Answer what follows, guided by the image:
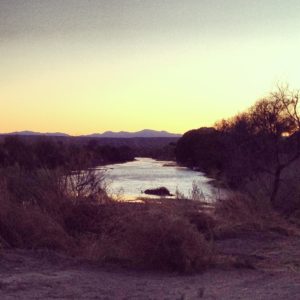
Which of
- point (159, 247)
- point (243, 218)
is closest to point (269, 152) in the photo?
point (243, 218)

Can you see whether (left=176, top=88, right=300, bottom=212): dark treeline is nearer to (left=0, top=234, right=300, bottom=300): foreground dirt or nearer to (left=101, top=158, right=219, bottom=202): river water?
(left=101, top=158, right=219, bottom=202): river water

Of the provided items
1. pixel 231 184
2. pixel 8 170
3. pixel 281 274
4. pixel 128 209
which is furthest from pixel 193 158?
pixel 281 274

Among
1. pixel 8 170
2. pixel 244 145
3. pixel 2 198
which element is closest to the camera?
pixel 2 198

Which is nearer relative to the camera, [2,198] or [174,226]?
[174,226]

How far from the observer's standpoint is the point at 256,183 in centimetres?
2628

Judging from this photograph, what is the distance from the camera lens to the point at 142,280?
390 inches

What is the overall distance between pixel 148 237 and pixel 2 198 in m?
4.23

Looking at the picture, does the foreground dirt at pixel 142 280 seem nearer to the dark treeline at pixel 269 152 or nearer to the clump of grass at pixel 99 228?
the clump of grass at pixel 99 228

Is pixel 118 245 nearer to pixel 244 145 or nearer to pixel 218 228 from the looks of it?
pixel 218 228

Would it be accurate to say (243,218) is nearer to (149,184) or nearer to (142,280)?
Answer: (142,280)

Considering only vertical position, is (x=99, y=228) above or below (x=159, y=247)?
below

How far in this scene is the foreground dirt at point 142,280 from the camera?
858 centimetres

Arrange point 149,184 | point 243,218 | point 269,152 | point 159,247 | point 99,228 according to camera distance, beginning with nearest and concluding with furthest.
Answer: point 159,247, point 99,228, point 243,218, point 269,152, point 149,184

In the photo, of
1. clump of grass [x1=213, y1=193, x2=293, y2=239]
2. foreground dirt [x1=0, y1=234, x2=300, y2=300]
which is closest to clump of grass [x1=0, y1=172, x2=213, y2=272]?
foreground dirt [x1=0, y1=234, x2=300, y2=300]
